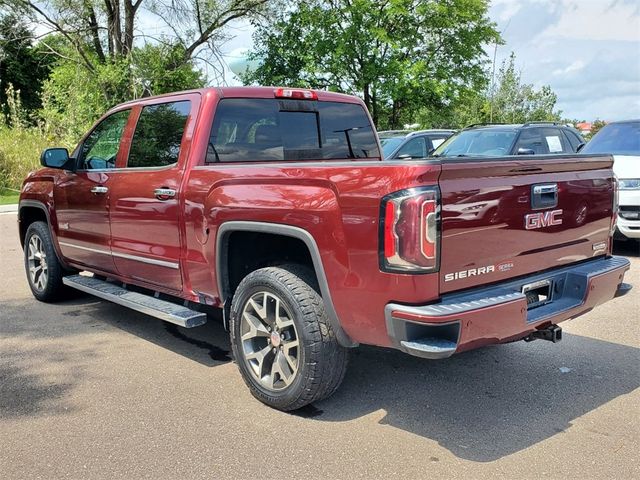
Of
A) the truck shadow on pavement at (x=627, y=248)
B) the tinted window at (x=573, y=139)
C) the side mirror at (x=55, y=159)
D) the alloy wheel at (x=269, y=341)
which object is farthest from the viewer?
the tinted window at (x=573, y=139)

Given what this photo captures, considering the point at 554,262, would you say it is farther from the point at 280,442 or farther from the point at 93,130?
the point at 93,130

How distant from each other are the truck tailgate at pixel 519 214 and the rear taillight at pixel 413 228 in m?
0.07

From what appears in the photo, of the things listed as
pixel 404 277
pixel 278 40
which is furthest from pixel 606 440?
pixel 278 40

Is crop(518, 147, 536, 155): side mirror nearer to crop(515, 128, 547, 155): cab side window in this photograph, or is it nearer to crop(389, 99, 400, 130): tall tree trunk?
crop(515, 128, 547, 155): cab side window

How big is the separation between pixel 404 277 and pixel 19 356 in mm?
3357

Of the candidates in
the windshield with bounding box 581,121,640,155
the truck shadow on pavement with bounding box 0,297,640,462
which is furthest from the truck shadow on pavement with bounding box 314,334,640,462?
the windshield with bounding box 581,121,640,155

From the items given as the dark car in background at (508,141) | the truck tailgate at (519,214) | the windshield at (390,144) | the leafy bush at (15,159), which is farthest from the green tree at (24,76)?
the truck tailgate at (519,214)

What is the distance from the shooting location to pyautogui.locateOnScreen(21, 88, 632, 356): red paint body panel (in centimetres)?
304

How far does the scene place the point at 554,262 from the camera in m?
3.67

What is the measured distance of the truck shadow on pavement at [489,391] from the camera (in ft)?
11.2

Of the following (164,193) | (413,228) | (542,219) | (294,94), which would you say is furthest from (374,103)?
(413,228)

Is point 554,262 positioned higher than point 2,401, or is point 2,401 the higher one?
point 554,262

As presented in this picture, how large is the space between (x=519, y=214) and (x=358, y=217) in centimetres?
93

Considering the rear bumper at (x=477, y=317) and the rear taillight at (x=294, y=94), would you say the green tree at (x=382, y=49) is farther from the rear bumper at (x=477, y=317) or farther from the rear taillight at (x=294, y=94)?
the rear bumper at (x=477, y=317)
